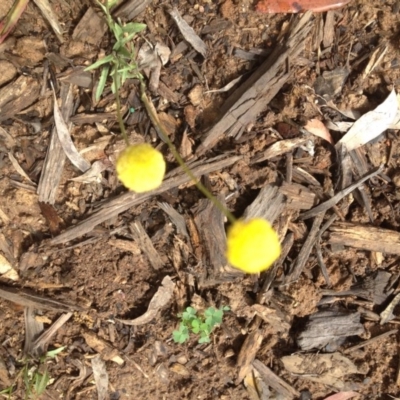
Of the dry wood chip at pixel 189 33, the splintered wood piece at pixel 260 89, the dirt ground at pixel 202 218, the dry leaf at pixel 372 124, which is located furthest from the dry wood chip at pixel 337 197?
the dry wood chip at pixel 189 33

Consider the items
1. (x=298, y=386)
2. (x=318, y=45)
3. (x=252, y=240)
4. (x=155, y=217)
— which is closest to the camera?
(x=252, y=240)

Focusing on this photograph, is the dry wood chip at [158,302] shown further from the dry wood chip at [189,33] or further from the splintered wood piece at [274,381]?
the dry wood chip at [189,33]

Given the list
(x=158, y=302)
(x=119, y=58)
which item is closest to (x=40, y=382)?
(x=158, y=302)

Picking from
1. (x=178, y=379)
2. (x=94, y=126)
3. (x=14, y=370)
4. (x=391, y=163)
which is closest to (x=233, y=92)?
(x=94, y=126)

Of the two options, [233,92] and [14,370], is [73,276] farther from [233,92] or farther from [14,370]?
[233,92]

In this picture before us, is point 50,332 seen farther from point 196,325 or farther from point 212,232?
point 212,232

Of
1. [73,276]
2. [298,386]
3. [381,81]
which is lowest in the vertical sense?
[298,386]
